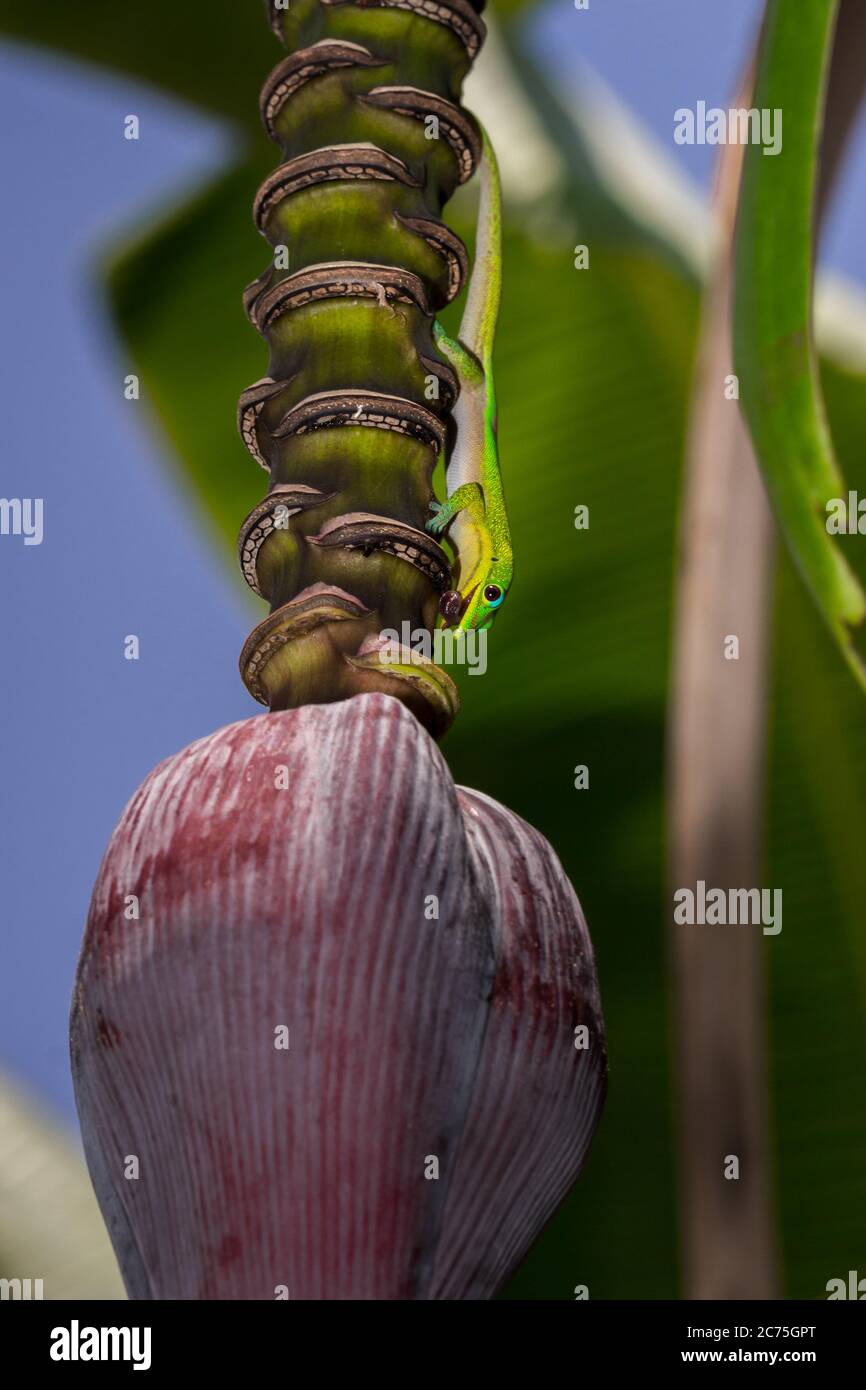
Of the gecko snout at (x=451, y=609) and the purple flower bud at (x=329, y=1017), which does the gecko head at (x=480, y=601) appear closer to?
the gecko snout at (x=451, y=609)

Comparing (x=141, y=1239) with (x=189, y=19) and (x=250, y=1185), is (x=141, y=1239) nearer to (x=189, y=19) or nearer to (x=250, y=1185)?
(x=250, y=1185)

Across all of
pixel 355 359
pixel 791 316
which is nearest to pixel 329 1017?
pixel 355 359

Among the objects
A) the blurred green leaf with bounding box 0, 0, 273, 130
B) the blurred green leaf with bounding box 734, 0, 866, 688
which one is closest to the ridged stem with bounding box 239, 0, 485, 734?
the blurred green leaf with bounding box 734, 0, 866, 688

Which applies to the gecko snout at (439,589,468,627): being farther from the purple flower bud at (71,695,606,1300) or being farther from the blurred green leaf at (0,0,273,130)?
the blurred green leaf at (0,0,273,130)

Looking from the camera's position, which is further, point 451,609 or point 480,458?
point 480,458

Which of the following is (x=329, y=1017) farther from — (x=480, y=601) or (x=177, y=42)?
(x=177, y=42)

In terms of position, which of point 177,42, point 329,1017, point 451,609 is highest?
point 177,42
